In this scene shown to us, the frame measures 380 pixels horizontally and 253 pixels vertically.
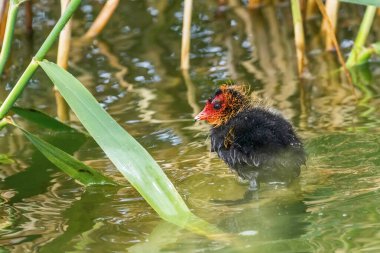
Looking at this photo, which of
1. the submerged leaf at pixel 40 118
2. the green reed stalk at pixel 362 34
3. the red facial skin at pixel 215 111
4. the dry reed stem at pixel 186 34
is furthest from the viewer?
the dry reed stem at pixel 186 34

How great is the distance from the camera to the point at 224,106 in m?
4.53

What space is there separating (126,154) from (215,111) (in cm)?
92

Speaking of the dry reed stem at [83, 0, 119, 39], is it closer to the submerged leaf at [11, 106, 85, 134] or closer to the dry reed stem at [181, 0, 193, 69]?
the dry reed stem at [181, 0, 193, 69]

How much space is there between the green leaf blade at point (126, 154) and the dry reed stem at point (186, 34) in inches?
98.2

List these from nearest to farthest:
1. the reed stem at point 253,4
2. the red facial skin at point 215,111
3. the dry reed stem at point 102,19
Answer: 1. the red facial skin at point 215,111
2. the dry reed stem at point 102,19
3. the reed stem at point 253,4

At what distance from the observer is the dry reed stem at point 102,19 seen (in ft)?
22.5

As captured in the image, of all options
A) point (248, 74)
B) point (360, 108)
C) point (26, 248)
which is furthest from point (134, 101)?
point (26, 248)

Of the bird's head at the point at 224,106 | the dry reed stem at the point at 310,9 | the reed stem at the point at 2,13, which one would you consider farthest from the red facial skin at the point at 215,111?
the dry reed stem at the point at 310,9

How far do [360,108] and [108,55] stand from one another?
2.48 metres

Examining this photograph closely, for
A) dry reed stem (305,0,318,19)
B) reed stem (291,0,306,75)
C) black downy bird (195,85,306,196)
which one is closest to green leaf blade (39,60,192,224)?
black downy bird (195,85,306,196)

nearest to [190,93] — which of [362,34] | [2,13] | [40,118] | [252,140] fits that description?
[362,34]

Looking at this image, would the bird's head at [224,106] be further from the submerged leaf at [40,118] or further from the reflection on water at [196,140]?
the submerged leaf at [40,118]

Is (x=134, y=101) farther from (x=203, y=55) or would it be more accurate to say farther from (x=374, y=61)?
(x=374, y=61)

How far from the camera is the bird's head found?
179 inches
